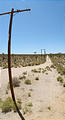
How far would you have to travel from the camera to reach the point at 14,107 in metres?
6.52

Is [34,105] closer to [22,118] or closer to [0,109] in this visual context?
[22,118]

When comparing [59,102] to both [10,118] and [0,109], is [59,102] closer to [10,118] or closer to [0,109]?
[10,118]

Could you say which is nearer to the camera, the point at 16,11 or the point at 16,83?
the point at 16,11

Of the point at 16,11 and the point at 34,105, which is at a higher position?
the point at 16,11

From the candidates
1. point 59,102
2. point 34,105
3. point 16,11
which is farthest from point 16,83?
point 16,11

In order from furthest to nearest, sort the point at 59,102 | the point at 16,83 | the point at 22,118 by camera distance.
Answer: the point at 16,83
the point at 59,102
the point at 22,118

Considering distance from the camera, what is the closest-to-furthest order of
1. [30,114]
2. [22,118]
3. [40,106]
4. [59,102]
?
[22,118]
[30,114]
[40,106]
[59,102]

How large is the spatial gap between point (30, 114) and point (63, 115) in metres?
2.05

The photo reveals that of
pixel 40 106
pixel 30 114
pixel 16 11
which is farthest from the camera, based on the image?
pixel 40 106

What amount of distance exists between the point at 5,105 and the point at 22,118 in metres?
1.71

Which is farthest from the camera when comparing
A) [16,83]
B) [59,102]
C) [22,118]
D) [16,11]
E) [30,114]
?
[16,83]

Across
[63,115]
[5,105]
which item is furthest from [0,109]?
[63,115]

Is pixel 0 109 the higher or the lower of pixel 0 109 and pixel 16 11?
the lower

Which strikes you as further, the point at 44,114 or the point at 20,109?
the point at 20,109
